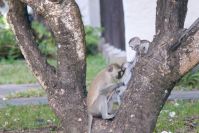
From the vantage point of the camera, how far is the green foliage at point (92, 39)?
1606 cm

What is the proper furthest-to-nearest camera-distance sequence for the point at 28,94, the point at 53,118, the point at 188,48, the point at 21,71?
the point at 21,71, the point at 28,94, the point at 53,118, the point at 188,48

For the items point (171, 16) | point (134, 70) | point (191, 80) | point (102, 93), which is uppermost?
point (171, 16)

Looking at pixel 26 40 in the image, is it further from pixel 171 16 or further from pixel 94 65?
pixel 94 65

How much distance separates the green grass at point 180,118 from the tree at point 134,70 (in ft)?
4.38

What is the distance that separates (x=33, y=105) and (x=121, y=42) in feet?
15.7

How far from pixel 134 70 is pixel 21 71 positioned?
822 cm

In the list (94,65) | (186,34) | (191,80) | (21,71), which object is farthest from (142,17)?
(186,34)

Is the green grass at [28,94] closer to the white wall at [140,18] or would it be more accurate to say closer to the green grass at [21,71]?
the green grass at [21,71]

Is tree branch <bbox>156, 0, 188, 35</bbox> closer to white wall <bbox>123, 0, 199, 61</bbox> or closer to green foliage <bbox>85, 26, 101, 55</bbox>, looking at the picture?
white wall <bbox>123, 0, 199, 61</bbox>

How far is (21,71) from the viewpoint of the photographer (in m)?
13.7

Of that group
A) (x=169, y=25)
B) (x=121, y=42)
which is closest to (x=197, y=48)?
(x=169, y=25)

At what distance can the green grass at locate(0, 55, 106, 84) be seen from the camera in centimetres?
1221

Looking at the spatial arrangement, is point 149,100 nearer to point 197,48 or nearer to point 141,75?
point 141,75

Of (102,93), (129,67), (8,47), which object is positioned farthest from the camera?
(8,47)
